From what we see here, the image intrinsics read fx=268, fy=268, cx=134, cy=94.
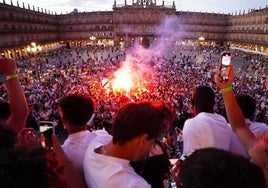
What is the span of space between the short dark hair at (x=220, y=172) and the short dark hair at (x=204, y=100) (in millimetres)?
2189

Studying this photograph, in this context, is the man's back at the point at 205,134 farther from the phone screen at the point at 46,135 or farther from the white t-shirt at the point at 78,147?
the phone screen at the point at 46,135

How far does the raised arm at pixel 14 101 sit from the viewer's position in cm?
269

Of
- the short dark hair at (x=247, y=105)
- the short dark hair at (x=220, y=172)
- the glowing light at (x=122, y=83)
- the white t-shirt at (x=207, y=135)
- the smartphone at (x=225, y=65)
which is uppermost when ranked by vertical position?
the smartphone at (x=225, y=65)

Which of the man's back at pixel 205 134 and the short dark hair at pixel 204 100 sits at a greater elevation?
the short dark hair at pixel 204 100

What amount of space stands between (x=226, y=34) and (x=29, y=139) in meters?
93.5

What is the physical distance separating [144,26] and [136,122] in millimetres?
84157

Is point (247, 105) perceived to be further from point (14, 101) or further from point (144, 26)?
point (144, 26)

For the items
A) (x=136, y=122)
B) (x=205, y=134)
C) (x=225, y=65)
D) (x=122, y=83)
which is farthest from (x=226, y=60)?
(x=122, y=83)

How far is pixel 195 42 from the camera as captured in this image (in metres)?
86.8

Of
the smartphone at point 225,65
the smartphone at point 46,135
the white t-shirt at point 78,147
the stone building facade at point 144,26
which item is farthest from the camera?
the stone building facade at point 144,26

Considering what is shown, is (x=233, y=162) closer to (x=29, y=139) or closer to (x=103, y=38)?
(x=29, y=139)

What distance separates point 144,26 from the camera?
8344cm

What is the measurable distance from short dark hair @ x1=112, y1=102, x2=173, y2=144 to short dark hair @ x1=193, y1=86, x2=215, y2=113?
1.53 metres

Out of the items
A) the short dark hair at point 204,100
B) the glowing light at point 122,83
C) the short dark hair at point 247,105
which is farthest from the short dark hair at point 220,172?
the glowing light at point 122,83
